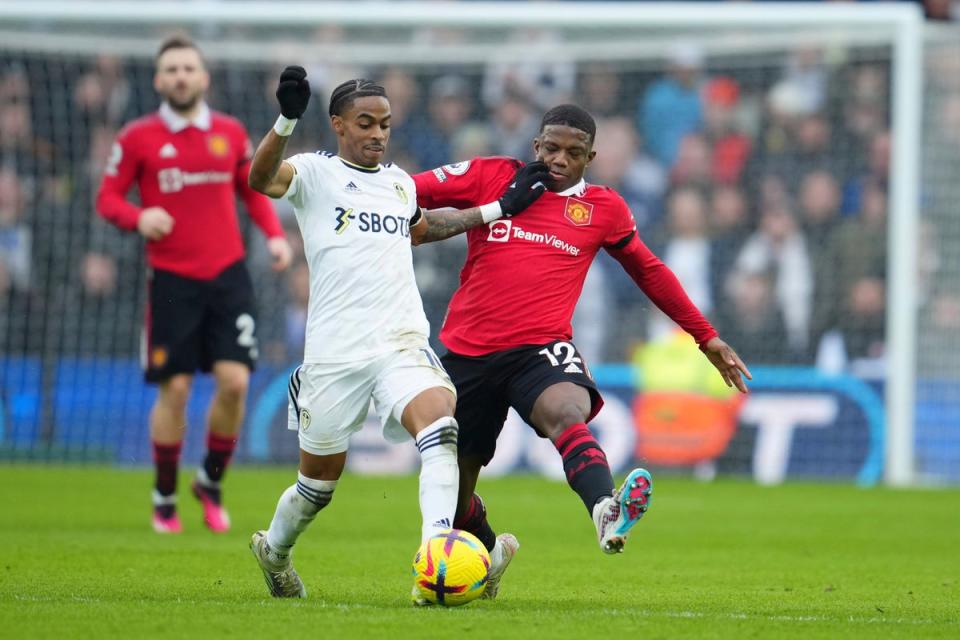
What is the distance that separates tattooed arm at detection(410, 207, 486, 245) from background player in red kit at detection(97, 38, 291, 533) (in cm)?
300

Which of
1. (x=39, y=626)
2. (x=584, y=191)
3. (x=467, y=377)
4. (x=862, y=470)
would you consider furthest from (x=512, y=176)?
(x=862, y=470)

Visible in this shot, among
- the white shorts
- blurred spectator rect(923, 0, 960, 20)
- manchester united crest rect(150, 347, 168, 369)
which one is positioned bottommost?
manchester united crest rect(150, 347, 168, 369)

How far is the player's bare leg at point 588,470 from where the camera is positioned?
5594 mm

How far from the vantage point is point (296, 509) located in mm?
6137

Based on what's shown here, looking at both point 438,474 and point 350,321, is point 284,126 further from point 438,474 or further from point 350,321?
point 438,474

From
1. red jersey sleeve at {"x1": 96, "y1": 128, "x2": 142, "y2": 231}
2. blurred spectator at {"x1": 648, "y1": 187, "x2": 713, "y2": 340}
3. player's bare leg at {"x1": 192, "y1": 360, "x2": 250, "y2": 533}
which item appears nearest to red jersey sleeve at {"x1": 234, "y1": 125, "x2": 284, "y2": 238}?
red jersey sleeve at {"x1": 96, "y1": 128, "x2": 142, "y2": 231}

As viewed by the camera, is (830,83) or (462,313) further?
(830,83)

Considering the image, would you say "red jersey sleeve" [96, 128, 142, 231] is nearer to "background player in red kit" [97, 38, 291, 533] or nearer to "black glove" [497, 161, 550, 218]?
"background player in red kit" [97, 38, 291, 533]

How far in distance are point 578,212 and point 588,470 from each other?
50.5 inches

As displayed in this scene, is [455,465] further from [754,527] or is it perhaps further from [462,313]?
[754,527]

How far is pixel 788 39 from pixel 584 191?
936cm

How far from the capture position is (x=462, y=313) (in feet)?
22.3

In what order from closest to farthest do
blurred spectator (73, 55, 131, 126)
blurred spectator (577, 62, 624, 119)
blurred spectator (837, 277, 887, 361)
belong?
1. blurred spectator (837, 277, 887, 361)
2. blurred spectator (73, 55, 131, 126)
3. blurred spectator (577, 62, 624, 119)

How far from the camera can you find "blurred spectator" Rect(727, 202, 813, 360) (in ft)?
50.4
